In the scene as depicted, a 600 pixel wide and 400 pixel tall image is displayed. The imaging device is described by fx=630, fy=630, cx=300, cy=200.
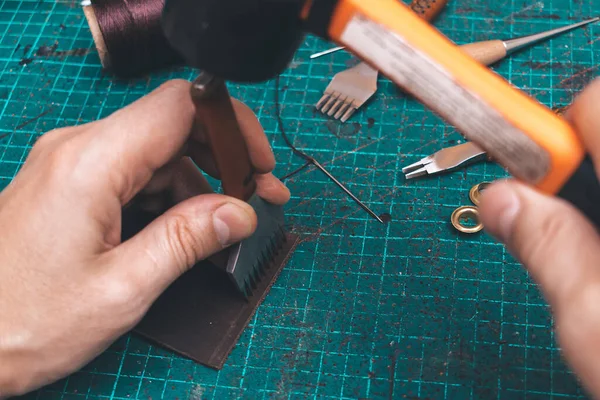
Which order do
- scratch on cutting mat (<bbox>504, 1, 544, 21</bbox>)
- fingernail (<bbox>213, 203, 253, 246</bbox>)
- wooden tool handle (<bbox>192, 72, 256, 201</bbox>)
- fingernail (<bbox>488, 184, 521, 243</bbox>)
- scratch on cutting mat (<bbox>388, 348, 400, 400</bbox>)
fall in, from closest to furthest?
1. fingernail (<bbox>488, 184, 521, 243</bbox>)
2. wooden tool handle (<bbox>192, 72, 256, 201</bbox>)
3. fingernail (<bbox>213, 203, 253, 246</bbox>)
4. scratch on cutting mat (<bbox>388, 348, 400, 400</bbox>)
5. scratch on cutting mat (<bbox>504, 1, 544, 21</bbox>)

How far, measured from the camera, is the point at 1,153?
5.76 ft

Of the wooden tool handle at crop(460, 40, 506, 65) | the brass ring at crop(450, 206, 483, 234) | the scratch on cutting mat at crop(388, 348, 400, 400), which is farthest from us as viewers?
the wooden tool handle at crop(460, 40, 506, 65)

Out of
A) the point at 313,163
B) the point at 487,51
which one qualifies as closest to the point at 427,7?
the point at 487,51

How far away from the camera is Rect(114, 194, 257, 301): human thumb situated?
3.58ft

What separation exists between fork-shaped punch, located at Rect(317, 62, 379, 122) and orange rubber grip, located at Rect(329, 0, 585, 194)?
29.0 inches

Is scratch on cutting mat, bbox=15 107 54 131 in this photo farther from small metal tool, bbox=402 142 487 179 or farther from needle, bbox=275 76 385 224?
small metal tool, bbox=402 142 487 179

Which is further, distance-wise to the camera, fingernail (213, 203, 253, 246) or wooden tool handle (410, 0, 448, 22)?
wooden tool handle (410, 0, 448, 22)

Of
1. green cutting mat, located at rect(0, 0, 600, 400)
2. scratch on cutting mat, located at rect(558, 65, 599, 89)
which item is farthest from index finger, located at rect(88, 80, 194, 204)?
scratch on cutting mat, located at rect(558, 65, 599, 89)

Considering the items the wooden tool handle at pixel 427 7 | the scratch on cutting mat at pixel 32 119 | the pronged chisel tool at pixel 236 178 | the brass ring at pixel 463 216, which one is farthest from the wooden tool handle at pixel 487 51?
the scratch on cutting mat at pixel 32 119

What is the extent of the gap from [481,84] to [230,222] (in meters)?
0.50

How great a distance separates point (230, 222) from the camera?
1146 millimetres

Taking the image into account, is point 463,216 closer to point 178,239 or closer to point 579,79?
point 579,79

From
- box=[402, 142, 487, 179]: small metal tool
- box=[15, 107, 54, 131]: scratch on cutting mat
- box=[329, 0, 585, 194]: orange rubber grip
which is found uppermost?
box=[329, 0, 585, 194]: orange rubber grip

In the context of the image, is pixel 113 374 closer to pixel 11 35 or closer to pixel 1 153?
pixel 1 153
